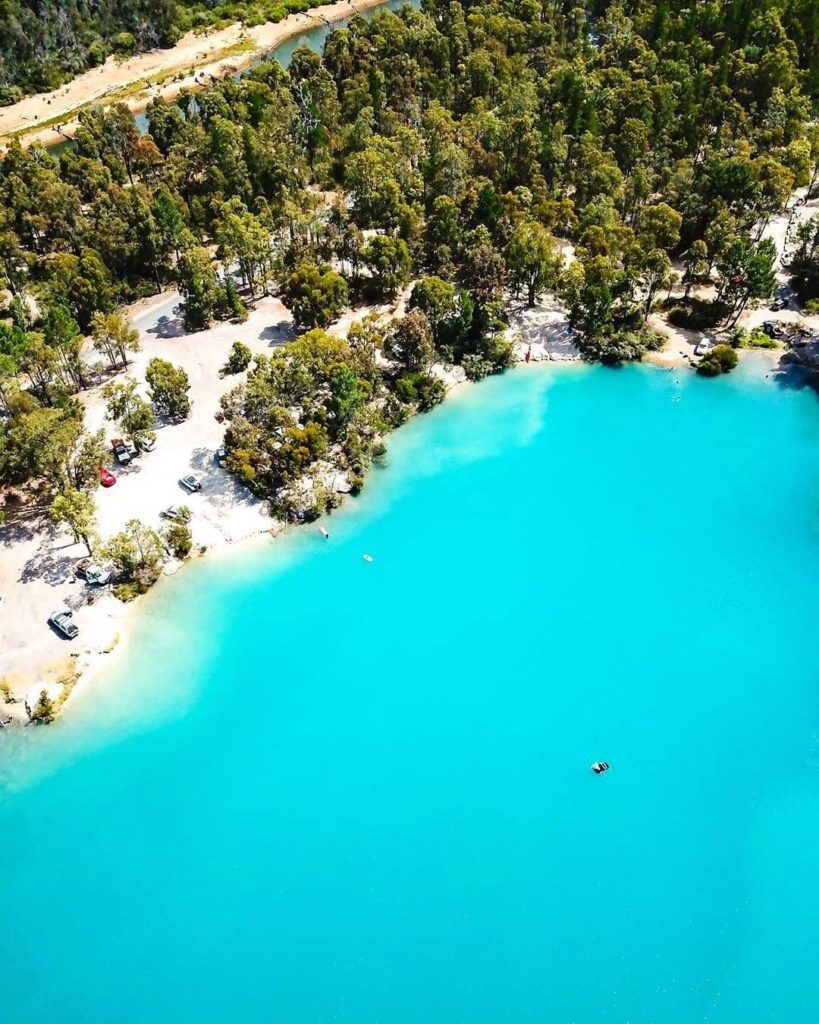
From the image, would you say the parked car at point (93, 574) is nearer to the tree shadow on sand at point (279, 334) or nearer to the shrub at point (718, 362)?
the tree shadow on sand at point (279, 334)

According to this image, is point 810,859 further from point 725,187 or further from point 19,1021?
point 725,187

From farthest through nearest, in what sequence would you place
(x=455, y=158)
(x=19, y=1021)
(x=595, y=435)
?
1. (x=455, y=158)
2. (x=595, y=435)
3. (x=19, y=1021)

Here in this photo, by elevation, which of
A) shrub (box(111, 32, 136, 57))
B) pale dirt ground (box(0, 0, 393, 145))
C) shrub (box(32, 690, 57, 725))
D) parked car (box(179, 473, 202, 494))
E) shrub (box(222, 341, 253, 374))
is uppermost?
shrub (box(111, 32, 136, 57))

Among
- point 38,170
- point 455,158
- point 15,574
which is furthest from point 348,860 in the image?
point 38,170

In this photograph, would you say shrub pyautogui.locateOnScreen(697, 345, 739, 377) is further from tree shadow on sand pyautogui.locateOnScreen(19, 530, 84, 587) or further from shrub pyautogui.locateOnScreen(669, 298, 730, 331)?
tree shadow on sand pyautogui.locateOnScreen(19, 530, 84, 587)

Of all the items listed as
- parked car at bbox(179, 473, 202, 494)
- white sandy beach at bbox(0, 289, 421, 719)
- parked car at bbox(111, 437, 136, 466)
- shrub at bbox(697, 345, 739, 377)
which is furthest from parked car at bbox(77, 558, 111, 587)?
shrub at bbox(697, 345, 739, 377)

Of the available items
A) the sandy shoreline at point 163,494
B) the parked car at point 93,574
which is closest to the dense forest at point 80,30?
the sandy shoreline at point 163,494
